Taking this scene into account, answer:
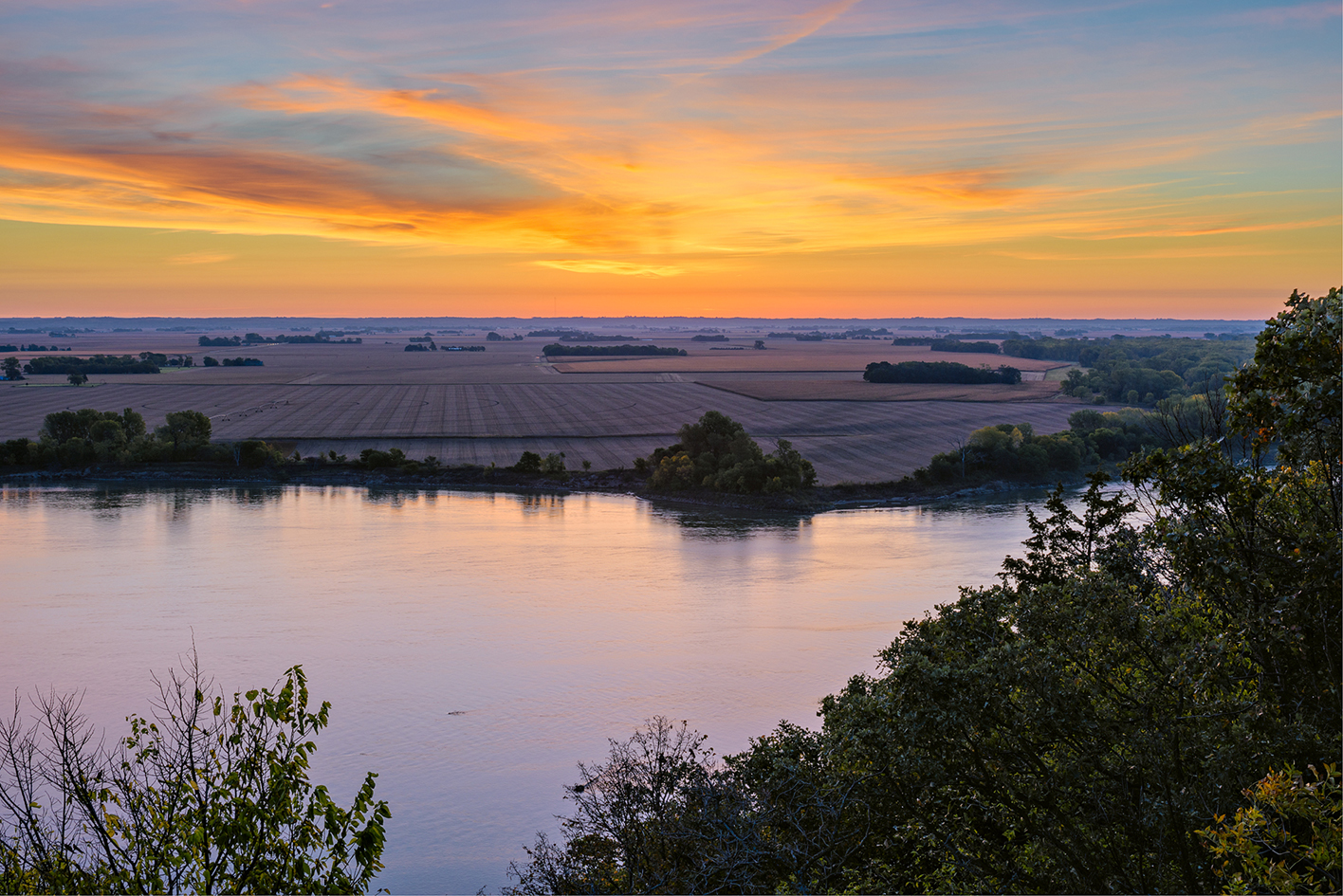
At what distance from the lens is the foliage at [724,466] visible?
230 ft

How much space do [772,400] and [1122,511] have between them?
104m

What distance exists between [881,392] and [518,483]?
64.6 metres

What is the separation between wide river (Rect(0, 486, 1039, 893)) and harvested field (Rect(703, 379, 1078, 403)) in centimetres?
5440

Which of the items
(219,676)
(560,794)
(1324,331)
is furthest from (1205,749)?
(219,676)

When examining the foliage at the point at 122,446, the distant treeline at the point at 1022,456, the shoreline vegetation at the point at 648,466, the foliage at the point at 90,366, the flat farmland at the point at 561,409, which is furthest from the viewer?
Answer: the foliage at the point at 90,366

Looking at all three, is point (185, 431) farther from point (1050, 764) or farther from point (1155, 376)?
point (1155, 376)

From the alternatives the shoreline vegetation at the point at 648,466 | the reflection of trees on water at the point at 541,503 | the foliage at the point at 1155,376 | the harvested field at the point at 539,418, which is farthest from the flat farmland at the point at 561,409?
the reflection of trees on water at the point at 541,503

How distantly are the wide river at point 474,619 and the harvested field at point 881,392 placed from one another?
54.4 m

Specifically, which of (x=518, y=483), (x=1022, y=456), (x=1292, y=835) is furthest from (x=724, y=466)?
(x=1292, y=835)

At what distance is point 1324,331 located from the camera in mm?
9258

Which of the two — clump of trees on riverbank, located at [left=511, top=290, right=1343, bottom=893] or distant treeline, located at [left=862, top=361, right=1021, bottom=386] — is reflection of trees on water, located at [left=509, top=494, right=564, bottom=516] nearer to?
clump of trees on riverbank, located at [left=511, top=290, right=1343, bottom=893]

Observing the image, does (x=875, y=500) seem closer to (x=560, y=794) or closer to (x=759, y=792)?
(x=560, y=794)

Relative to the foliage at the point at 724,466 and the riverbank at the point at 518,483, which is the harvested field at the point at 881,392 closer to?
the riverbank at the point at 518,483

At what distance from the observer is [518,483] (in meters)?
77.3
